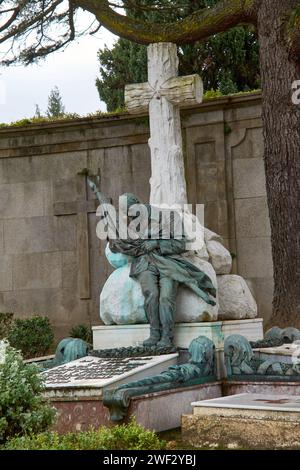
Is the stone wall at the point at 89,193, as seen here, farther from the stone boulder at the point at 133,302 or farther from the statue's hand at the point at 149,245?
the statue's hand at the point at 149,245

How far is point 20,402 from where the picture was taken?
541 centimetres

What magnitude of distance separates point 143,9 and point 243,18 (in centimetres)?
281

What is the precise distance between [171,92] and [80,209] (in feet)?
20.6

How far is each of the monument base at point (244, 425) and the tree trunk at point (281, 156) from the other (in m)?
4.21

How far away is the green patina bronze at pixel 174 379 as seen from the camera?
21.0ft

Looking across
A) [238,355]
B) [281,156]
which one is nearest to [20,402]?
[238,355]

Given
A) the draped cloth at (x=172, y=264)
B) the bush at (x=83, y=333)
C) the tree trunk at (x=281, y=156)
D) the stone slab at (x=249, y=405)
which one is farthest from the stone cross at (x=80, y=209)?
the stone slab at (x=249, y=405)

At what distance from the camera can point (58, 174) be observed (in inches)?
602

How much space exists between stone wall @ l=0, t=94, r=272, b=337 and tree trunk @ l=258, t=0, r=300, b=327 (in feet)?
9.95

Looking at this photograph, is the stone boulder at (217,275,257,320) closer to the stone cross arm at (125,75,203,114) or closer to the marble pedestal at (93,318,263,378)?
the marble pedestal at (93,318,263,378)

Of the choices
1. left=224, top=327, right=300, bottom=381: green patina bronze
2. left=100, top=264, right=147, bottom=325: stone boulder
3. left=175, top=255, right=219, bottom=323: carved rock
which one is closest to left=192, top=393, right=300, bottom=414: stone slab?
left=224, top=327, right=300, bottom=381: green patina bronze

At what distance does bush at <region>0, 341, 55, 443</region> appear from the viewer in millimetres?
5340
